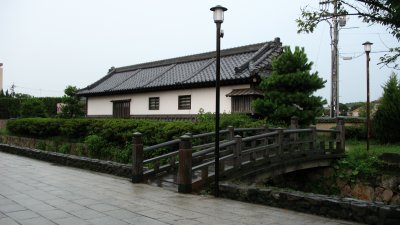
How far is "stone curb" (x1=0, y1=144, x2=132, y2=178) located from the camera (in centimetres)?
1278

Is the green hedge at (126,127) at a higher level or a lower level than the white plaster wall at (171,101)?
lower

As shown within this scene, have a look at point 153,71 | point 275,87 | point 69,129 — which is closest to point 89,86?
point 153,71

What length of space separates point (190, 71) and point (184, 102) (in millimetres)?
3095

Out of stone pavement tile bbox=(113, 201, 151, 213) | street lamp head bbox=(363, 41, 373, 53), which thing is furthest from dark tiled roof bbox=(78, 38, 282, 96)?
stone pavement tile bbox=(113, 201, 151, 213)

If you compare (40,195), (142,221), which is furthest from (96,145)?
(142,221)

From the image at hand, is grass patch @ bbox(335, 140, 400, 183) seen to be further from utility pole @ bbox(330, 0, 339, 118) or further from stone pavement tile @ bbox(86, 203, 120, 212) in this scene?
utility pole @ bbox(330, 0, 339, 118)

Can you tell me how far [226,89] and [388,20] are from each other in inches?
547

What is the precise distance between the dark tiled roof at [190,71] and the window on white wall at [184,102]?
613 mm

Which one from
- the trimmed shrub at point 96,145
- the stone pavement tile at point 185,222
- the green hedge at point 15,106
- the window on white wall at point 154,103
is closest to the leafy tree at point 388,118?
the window on white wall at point 154,103

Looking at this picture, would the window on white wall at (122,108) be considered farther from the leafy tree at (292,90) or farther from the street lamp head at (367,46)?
the street lamp head at (367,46)

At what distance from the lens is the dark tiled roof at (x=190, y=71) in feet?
61.3

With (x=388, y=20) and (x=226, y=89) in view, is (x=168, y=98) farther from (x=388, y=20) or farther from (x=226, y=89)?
(x=388, y=20)

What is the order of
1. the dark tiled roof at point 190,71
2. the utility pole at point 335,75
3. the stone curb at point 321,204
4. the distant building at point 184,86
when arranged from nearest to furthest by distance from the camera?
the stone curb at point 321,204, the distant building at point 184,86, the dark tiled roof at point 190,71, the utility pole at point 335,75

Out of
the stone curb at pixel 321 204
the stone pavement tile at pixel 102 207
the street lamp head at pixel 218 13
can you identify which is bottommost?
the stone pavement tile at pixel 102 207
